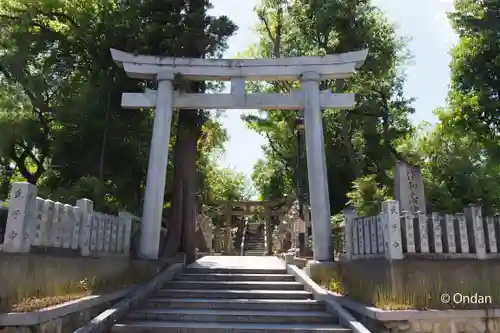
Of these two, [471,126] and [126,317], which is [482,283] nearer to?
[126,317]

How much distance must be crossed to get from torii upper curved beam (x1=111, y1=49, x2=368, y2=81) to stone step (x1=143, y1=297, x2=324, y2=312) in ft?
17.9

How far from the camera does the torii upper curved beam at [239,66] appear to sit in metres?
10.2

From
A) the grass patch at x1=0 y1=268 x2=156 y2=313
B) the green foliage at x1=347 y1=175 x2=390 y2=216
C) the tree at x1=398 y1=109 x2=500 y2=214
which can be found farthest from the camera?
the tree at x1=398 y1=109 x2=500 y2=214

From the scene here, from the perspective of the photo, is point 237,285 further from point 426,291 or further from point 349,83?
point 349,83

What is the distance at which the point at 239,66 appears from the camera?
10.4 meters

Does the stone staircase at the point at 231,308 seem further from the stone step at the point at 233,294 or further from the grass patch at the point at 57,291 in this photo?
the grass patch at the point at 57,291

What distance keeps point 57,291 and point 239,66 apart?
6.63m

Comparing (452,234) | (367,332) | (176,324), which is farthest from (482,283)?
(176,324)

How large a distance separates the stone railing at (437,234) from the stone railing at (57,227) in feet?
15.8

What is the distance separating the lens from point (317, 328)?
596 centimetres

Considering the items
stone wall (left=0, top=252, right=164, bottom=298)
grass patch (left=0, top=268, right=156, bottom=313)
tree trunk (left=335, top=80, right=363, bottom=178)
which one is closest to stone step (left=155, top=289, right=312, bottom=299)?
grass patch (left=0, top=268, right=156, bottom=313)

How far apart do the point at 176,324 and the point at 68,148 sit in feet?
27.2

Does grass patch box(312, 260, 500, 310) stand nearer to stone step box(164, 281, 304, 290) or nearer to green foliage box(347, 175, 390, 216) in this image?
stone step box(164, 281, 304, 290)

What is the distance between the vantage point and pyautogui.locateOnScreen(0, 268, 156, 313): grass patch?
477 centimetres
